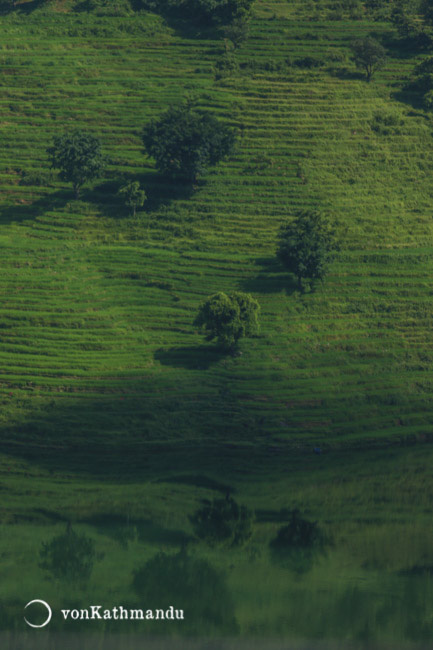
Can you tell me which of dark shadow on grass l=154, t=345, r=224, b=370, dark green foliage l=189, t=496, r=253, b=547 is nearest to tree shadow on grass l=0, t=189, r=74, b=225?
dark shadow on grass l=154, t=345, r=224, b=370

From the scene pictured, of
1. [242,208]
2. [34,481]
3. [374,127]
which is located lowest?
[34,481]

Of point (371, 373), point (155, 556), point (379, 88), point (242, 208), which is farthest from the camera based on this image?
point (379, 88)

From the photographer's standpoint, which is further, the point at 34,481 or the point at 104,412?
the point at 104,412

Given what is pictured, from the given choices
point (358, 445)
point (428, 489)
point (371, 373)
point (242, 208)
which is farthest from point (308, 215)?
point (428, 489)

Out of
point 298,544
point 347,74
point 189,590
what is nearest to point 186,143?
point 347,74

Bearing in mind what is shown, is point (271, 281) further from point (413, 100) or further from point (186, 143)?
point (413, 100)

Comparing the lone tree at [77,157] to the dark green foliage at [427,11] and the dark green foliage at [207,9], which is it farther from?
the dark green foliage at [427,11]

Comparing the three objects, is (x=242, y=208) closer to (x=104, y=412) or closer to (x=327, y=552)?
(x=104, y=412)
